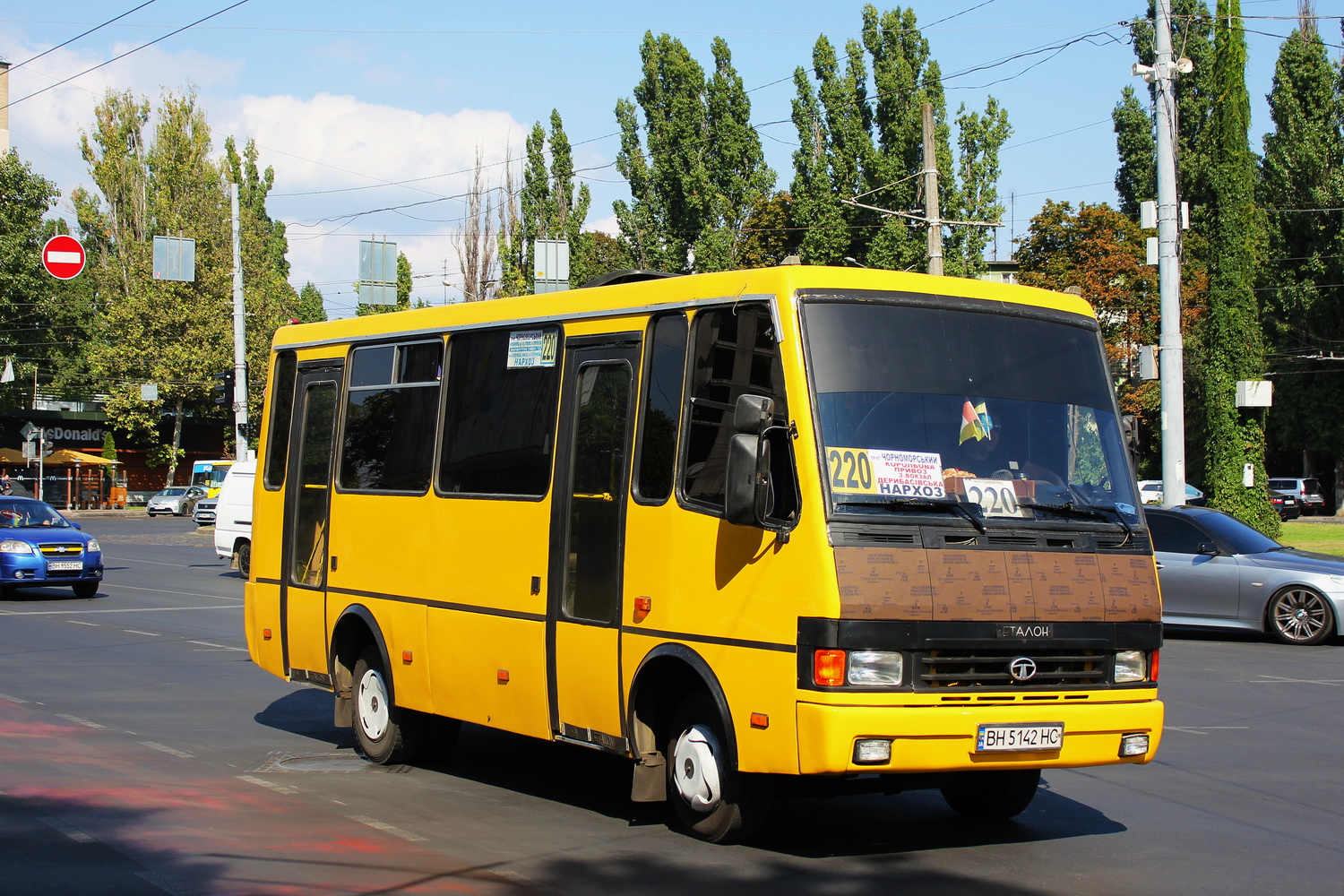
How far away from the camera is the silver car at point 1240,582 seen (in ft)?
55.9

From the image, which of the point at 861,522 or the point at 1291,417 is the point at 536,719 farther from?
the point at 1291,417

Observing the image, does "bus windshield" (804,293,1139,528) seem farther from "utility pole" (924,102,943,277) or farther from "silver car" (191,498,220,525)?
"silver car" (191,498,220,525)

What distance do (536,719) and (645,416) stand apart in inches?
75.1

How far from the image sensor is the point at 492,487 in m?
8.87

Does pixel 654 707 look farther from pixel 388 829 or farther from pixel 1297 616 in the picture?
pixel 1297 616

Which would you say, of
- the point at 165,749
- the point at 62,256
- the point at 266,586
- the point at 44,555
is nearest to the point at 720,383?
the point at 165,749

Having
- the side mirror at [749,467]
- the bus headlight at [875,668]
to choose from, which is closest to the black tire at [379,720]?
the side mirror at [749,467]

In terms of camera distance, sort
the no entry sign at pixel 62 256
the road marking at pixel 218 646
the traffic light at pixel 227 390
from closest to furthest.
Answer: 1. the road marking at pixel 218 646
2. the traffic light at pixel 227 390
3. the no entry sign at pixel 62 256

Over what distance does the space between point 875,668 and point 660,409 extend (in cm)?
195

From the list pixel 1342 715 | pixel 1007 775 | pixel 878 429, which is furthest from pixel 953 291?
pixel 1342 715

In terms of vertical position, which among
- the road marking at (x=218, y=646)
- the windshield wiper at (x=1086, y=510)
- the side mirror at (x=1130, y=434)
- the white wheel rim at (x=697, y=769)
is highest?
the side mirror at (x=1130, y=434)

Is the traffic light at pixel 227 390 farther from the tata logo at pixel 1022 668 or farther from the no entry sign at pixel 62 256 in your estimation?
the tata logo at pixel 1022 668

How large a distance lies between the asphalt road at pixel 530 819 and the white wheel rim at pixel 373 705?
11.3 inches

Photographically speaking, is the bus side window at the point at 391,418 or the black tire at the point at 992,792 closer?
the black tire at the point at 992,792
